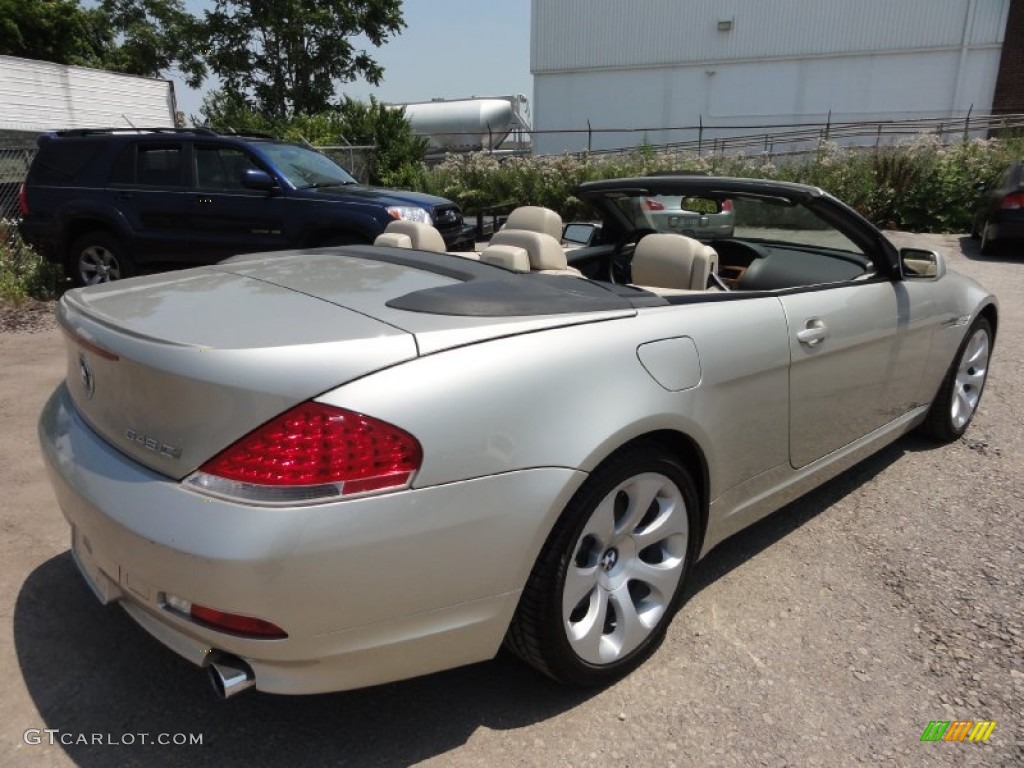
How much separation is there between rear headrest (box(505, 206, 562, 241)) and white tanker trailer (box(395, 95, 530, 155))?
1144 inches

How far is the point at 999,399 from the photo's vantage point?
203 inches

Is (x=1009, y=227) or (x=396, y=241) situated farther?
(x=1009, y=227)

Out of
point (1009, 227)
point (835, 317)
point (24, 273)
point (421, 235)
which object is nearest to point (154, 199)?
point (24, 273)

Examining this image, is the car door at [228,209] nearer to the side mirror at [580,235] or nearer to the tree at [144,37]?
the side mirror at [580,235]

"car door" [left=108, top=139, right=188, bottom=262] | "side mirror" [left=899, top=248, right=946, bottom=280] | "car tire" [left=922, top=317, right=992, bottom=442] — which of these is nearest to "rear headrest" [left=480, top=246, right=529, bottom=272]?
"side mirror" [left=899, top=248, right=946, bottom=280]

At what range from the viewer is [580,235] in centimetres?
443

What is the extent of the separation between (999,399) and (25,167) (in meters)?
11.4

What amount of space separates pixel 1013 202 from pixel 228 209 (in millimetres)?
10555

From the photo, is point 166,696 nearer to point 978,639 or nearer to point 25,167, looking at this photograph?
point 978,639

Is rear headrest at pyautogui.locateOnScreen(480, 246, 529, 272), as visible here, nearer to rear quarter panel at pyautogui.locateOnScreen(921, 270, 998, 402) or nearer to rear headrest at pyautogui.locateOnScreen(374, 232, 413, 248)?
rear headrest at pyautogui.locateOnScreen(374, 232, 413, 248)

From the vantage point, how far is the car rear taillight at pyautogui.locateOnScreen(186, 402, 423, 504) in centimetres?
173

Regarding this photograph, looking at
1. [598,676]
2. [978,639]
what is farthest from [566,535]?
[978,639]

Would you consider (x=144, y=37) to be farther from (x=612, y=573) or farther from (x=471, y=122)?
(x=612, y=573)

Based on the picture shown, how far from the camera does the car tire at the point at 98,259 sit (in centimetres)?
829
